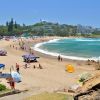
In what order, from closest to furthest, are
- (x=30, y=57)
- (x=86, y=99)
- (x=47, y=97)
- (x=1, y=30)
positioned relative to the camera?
(x=86, y=99) < (x=47, y=97) < (x=30, y=57) < (x=1, y=30)

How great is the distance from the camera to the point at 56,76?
33.3 metres

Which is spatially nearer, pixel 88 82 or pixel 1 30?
pixel 88 82

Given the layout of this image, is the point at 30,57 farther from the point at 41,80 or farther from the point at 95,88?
the point at 95,88

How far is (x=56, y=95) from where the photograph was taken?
47.0ft

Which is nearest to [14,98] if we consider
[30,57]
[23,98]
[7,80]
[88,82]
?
[23,98]

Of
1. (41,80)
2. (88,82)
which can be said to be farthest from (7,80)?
(88,82)

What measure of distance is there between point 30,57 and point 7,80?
801 inches

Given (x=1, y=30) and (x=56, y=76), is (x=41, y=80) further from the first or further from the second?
(x=1, y=30)

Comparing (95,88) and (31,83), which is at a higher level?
(95,88)

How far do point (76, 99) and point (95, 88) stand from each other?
21.7 inches

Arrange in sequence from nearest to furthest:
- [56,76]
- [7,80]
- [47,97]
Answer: [47,97] < [7,80] < [56,76]

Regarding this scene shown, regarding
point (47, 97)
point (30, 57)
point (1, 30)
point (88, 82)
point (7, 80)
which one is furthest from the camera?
point (1, 30)

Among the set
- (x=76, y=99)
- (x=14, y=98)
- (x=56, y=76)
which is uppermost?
(x=76, y=99)

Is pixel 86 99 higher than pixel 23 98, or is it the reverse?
pixel 86 99
